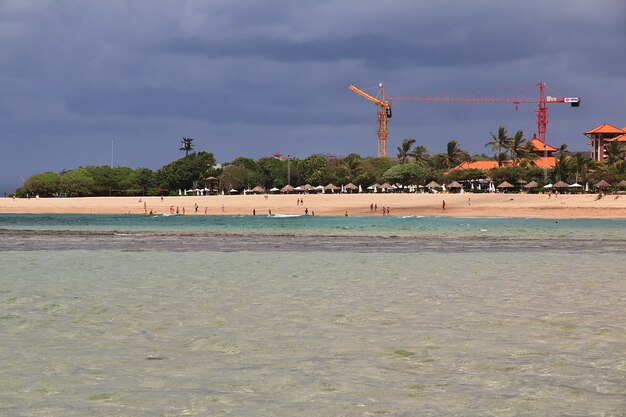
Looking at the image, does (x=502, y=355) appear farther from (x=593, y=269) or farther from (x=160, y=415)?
(x=593, y=269)

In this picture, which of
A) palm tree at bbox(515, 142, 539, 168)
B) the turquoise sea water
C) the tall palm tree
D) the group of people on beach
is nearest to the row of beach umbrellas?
the tall palm tree

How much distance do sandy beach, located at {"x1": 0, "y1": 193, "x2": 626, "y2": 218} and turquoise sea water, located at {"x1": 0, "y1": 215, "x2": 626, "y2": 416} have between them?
71785 mm

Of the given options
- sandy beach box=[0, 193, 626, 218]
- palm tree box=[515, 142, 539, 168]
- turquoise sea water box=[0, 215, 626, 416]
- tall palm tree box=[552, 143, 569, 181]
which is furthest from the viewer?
palm tree box=[515, 142, 539, 168]

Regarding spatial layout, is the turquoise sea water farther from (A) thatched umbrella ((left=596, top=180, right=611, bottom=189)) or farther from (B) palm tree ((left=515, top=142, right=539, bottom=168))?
(B) palm tree ((left=515, top=142, right=539, bottom=168))

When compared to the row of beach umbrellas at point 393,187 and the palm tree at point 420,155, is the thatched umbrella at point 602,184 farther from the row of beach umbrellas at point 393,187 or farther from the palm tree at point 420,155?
the palm tree at point 420,155

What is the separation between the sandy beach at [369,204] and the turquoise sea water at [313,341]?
7179 cm

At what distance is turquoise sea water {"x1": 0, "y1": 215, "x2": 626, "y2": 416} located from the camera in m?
8.41

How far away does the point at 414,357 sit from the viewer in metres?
10.6

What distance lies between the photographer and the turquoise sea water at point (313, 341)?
8.41m

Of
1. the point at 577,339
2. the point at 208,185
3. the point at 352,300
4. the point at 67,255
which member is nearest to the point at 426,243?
the point at 67,255

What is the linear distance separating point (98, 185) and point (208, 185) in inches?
Answer: 1067

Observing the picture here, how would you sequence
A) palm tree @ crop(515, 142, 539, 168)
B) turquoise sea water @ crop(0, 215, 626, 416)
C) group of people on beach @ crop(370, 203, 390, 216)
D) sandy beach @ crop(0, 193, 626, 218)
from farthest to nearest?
1. palm tree @ crop(515, 142, 539, 168)
2. group of people on beach @ crop(370, 203, 390, 216)
3. sandy beach @ crop(0, 193, 626, 218)
4. turquoise sea water @ crop(0, 215, 626, 416)

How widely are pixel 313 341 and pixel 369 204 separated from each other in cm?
9780

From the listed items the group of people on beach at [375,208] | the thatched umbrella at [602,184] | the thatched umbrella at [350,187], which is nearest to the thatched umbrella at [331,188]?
the thatched umbrella at [350,187]
